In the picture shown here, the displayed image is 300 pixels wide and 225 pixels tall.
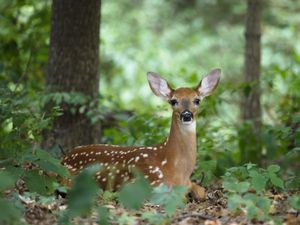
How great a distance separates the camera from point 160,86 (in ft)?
21.9

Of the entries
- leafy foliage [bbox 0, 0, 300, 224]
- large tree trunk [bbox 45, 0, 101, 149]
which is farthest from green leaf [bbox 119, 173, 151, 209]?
large tree trunk [bbox 45, 0, 101, 149]

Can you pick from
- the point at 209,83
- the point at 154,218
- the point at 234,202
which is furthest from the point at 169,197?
the point at 209,83

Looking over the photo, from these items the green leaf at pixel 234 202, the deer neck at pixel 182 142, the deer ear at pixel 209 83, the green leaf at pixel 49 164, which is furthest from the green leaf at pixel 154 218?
the deer ear at pixel 209 83

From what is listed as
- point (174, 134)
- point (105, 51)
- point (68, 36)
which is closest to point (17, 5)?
point (68, 36)

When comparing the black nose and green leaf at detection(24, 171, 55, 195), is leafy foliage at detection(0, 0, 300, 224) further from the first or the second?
the black nose

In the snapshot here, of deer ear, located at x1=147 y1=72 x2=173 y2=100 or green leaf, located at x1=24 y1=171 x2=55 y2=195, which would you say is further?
deer ear, located at x1=147 y1=72 x2=173 y2=100

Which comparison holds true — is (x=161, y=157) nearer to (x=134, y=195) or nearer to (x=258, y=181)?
(x=258, y=181)

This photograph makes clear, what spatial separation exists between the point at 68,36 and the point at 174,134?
2.00 metres

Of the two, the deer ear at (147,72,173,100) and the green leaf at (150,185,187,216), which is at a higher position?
the deer ear at (147,72,173,100)

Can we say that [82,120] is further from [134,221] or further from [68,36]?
[134,221]

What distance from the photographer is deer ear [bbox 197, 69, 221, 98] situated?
666 centimetres

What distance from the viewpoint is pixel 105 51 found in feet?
49.1

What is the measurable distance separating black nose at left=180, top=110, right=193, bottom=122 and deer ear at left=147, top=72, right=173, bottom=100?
0.39 m

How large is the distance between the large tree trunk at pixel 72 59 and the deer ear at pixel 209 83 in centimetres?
148
